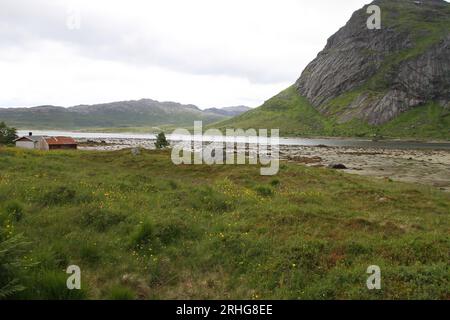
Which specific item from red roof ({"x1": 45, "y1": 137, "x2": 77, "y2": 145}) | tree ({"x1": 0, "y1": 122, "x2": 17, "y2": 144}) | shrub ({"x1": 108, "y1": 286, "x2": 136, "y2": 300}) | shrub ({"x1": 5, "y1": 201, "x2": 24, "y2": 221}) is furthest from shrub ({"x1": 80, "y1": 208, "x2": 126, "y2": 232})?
tree ({"x1": 0, "y1": 122, "x2": 17, "y2": 144})

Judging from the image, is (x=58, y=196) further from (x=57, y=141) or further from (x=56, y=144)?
(x=57, y=141)

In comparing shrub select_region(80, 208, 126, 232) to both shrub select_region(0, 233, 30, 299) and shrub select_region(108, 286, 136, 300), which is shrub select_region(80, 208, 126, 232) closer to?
shrub select_region(0, 233, 30, 299)

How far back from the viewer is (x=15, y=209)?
16406 millimetres

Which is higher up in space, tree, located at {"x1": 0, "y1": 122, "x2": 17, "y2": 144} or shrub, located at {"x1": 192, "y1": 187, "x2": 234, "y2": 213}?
tree, located at {"x1": 0, "y1": 122, "x2": 17, "y2": 144}

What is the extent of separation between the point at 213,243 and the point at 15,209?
9.35m

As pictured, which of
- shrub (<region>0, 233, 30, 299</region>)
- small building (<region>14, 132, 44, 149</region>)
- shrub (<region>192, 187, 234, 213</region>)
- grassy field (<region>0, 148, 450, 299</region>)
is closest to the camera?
shrub (<region>0, 233, 30, 299</region>)

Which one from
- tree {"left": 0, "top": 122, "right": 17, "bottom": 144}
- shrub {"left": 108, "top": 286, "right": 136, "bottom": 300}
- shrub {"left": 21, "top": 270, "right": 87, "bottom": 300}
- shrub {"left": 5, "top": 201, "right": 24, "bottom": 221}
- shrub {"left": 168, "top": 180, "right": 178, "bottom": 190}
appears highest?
tree {"left": 0, "top": 122, "right": 17, "bottom": 144}

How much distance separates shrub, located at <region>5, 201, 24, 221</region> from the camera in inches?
623

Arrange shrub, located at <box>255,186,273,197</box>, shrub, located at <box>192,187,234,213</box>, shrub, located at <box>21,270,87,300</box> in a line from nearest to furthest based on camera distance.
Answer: shrub, located at <box>21,270,87,300</box> < shrub, located at <box>192,187,234,213</box> < shrub, located at <box>255,186,273,197</box>

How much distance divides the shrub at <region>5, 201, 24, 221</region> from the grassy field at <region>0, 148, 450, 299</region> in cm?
4

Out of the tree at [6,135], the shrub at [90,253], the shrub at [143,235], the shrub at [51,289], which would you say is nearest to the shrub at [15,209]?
the shrub at [90,253]

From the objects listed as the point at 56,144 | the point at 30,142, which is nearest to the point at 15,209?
the point at 56,144

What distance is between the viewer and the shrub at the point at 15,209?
15.8 meters

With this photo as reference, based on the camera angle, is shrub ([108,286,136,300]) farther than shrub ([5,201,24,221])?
No
